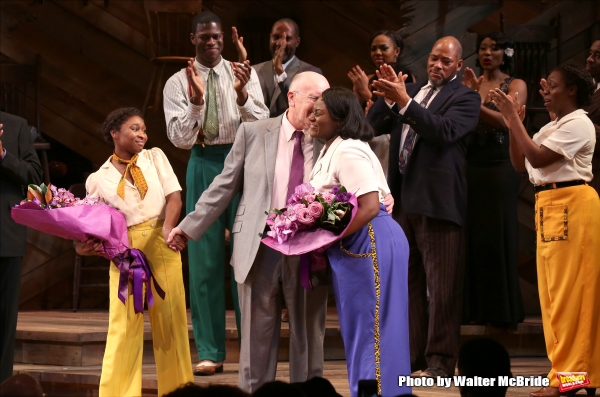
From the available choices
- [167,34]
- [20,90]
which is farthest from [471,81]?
[20,90]

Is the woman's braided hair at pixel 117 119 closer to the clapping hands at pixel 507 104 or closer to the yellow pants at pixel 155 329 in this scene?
the yellow pants at pixel 155 329

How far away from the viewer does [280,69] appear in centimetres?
573

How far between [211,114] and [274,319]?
1454 millimetres

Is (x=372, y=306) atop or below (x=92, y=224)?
below

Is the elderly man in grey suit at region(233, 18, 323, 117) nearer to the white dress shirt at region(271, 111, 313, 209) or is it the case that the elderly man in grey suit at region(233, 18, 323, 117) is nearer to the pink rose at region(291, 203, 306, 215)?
the white dress shirt at region(271, 111, 313, 209)

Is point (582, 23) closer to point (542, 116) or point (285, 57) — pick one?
point (542, 116)

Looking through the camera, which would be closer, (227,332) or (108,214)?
(108,214)

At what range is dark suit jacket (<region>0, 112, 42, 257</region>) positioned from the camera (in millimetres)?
5039

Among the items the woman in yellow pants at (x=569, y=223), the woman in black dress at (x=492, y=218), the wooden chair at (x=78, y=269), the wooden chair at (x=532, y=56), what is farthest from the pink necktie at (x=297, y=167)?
the wooden chair at (x=78, y=269)

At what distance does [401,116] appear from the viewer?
4.93 meters

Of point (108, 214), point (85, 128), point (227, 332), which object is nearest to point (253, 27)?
point (85, 128)

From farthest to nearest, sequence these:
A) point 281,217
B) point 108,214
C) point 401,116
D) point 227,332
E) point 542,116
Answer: point 542,116 → point 227,332 → point 401,116 → point 108,214 → point 281,217

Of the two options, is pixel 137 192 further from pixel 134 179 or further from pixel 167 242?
pixel 167 242

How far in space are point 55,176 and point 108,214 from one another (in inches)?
150
